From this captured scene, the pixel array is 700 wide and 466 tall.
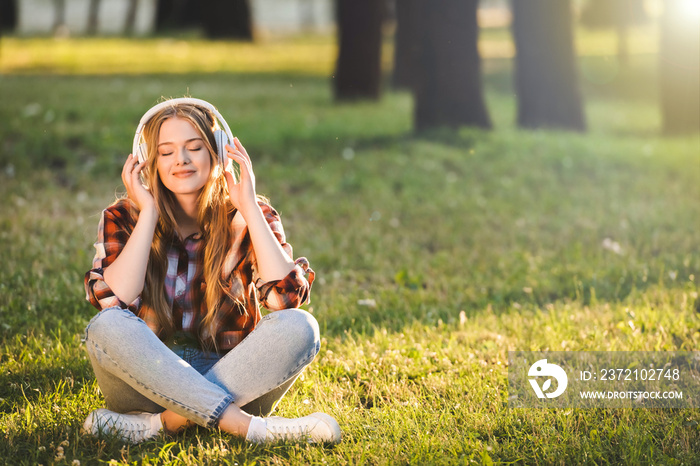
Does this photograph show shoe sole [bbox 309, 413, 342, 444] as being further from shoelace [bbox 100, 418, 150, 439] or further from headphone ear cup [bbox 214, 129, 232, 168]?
headphone ear cup [bbox 214, 129, 232, 168]

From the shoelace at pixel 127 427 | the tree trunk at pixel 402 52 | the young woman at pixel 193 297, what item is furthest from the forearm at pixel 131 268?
the tree trunk at pixel 402 52

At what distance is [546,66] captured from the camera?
12469mm

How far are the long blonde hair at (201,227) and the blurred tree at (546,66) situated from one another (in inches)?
393

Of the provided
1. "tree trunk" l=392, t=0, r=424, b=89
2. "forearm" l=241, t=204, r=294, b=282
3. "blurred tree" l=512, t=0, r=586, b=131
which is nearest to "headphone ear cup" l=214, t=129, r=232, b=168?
"forearm" l=241, t=204, r=294, b=282

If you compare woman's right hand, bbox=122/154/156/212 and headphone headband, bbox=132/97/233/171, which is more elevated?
headphone headband, bbox=132/97/233/171

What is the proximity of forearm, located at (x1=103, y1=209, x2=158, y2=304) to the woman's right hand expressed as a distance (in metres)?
0.11

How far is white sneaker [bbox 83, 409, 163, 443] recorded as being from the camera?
115 inches

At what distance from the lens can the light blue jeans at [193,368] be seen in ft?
9.18

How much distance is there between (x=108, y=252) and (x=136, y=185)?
296 mm

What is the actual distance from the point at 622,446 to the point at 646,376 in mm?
802

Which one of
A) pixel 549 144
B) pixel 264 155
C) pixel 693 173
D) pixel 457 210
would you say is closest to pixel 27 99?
pixel 264 155

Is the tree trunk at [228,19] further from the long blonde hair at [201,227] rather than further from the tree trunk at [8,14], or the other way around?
the long blonde hair at [201,227]

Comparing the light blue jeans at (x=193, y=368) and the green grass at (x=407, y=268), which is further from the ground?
the light blue jeans at (x=193, y=368)

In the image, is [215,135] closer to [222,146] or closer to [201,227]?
[222,146]
